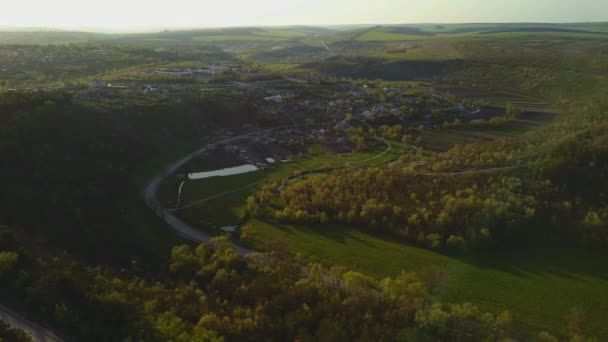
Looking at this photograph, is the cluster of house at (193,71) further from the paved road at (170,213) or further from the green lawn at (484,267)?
the green lawn at (484,267)

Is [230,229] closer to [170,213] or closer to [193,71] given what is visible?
[170,213]

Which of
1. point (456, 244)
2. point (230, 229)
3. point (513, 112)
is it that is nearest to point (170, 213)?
point (230, 229)

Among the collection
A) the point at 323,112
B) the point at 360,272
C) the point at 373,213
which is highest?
the point at 323,112

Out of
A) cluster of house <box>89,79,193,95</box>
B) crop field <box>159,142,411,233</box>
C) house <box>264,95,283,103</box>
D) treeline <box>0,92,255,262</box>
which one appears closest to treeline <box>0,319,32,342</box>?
treeline <box>0,92,255,262</box>

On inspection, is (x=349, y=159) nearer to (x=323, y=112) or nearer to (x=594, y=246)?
(x=323, y=112)

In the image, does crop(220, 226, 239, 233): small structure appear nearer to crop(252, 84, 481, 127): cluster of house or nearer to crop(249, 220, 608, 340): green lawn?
crop(249, 220, 608, 340): green lawn

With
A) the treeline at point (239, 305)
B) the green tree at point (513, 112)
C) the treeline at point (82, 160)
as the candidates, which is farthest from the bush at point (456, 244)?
the green tree at point (513, 112)

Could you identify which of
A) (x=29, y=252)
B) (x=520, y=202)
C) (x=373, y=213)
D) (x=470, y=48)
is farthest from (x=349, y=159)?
(x=470, y=48)
